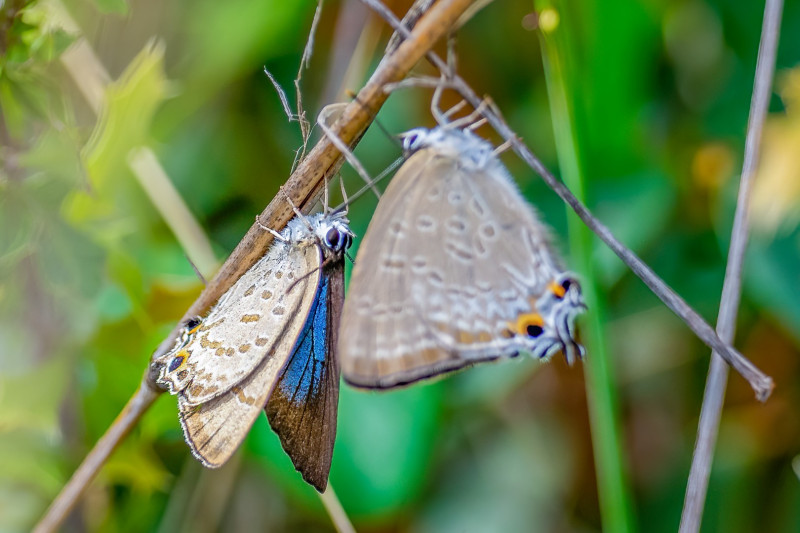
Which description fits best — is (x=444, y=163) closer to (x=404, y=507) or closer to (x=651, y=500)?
(x=404, y=507)

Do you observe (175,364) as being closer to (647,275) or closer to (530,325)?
(530,325)

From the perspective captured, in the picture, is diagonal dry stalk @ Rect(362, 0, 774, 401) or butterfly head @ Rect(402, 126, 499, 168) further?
butterfly head @ Rect(402, 126, 499, 168)

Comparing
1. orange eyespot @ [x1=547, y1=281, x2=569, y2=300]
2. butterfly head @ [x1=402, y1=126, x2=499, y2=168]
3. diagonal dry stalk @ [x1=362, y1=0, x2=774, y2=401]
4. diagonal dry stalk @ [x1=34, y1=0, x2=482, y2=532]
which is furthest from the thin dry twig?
diagonal dry stalk @ [x1=34, y1=0, x2=482, y2=532]

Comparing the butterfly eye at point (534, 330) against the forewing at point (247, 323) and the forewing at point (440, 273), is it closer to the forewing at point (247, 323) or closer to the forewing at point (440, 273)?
the forewing at point (440, 273)

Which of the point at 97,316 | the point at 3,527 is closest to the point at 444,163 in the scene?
the point at 97,316

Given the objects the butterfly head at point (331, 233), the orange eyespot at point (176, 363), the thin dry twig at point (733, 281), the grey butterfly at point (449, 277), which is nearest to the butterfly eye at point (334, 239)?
the butterfly head at point (331, 233)

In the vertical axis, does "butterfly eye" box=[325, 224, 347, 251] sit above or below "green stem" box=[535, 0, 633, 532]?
above

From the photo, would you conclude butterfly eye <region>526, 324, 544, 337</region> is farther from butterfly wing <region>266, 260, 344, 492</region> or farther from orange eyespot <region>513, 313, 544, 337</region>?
butterfly wing <region>266, 260, 344, 492</region>
